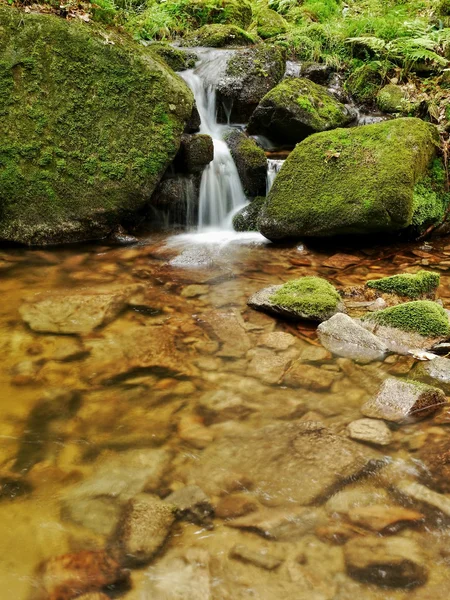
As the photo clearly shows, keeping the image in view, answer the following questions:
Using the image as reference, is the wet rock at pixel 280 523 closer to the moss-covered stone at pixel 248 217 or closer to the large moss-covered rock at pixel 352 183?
the large moss-covered rock at pixel 352 183

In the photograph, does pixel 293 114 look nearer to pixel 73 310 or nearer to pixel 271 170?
pixel 271 170

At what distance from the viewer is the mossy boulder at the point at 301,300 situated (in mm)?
4098

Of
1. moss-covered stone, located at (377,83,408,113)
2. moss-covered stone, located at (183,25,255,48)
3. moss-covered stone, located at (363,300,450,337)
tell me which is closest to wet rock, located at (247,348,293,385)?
moss-covered stone, located at (363,300,450,337)

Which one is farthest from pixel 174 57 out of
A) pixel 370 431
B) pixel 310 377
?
pixel 370 431

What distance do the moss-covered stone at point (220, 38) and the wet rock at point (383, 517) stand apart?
10.2 m

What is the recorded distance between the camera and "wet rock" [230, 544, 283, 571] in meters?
1.96

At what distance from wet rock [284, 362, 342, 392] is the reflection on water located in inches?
0.5

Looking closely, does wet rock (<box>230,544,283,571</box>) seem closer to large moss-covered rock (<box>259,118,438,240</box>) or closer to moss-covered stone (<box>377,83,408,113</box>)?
large moss-covered rock (<box>259,118,438,240</box>)

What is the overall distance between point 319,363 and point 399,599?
1834mm

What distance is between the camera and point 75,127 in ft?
19.9

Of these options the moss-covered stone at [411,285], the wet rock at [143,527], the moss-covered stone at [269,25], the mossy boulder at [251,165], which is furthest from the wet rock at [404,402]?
the moss-covered stone at [269,25]

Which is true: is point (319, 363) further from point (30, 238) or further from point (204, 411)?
point (30, 238)

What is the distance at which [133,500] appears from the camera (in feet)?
7.47

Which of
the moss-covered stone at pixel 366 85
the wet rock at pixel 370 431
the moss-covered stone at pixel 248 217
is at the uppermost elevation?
the moss-covered stone at pixel 366 85
